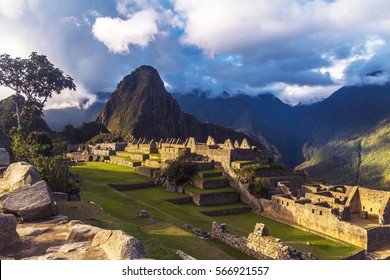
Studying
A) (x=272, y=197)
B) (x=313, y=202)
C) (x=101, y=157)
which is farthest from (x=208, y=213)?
(x=101, y=157)

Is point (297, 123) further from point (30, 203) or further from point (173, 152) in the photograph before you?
point (30, 203)

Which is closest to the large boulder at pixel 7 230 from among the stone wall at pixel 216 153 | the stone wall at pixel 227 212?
the stone wall at pixel 227 212

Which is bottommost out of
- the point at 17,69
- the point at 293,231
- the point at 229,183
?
the point at 293,231

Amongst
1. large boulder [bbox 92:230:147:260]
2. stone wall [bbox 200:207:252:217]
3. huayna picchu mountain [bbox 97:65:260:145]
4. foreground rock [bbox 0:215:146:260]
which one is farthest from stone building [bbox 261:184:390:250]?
huayna picchu mountain [bbox 97:65:260:145]

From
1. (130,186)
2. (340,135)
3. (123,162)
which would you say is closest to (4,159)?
(130,186)

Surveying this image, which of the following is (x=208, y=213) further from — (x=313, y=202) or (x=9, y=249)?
(x=9, y=249)

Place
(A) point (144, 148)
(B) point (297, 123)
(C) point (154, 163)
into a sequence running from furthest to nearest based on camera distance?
(B) point (297, 123) → (A) point (144, 148) → (C) point (154, 163)

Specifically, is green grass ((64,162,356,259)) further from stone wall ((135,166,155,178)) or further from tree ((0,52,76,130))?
tree ((0,52,76,130))
